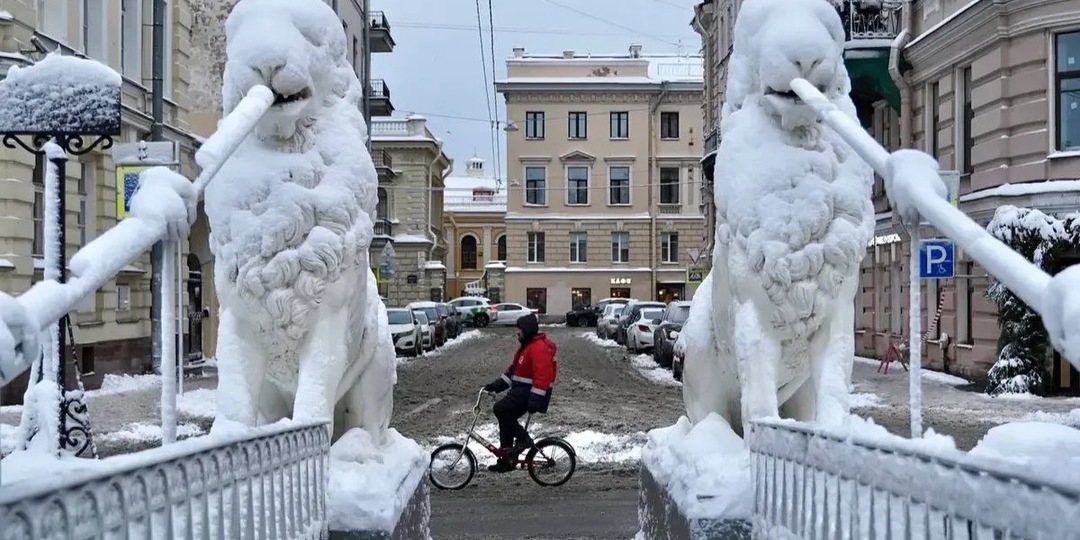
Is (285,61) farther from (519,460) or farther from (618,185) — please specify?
(618,185)

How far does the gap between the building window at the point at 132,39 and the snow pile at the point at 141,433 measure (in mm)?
9411

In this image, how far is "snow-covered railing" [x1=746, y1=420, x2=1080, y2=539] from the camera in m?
2.07

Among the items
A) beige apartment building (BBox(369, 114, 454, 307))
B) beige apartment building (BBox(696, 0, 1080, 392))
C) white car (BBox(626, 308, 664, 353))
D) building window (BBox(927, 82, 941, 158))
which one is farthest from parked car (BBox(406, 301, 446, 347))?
building window (BBox(927, 82, 941, 158))

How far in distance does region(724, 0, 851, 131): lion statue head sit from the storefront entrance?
48.4 meters

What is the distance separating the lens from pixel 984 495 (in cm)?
223

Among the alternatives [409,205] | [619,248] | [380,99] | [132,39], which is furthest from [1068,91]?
[409,205]

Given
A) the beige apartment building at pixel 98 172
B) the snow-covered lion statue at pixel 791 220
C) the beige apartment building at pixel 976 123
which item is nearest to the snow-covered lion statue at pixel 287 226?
the snow-covered lion statue at pixel 791 220

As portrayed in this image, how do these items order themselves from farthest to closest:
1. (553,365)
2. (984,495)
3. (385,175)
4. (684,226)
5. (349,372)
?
(684,226) → (385,175) → (553,365) → (349,372) → (984,495)

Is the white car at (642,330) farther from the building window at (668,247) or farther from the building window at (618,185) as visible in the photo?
the building window at (618,185)

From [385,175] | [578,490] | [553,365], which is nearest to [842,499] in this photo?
[578,490]

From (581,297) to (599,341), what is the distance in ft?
61.9

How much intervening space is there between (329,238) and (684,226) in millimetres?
49498

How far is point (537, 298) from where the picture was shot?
53.5 m

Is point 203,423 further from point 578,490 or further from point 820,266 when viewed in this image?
point 820,266
